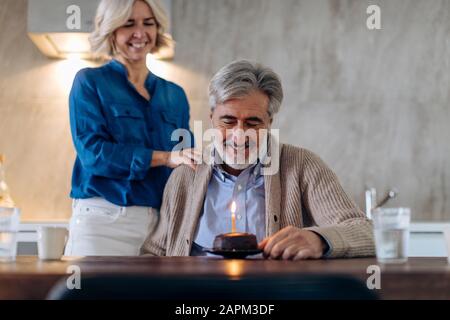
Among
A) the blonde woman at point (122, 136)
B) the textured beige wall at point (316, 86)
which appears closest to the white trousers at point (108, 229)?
the blonde woman at point (122, 136)

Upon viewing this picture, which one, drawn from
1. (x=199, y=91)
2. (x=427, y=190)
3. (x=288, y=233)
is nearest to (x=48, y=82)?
(x=199, y=91)

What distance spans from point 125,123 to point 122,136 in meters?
0.04

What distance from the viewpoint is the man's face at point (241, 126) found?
6.00ft

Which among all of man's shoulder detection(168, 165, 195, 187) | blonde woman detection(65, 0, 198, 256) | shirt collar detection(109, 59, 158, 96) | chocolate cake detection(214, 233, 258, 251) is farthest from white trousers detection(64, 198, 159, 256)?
chocolate cake detection(214, 233, 258, 251)

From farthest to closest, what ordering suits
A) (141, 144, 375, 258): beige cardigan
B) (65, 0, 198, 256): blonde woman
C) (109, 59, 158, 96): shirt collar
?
(109, 59, 158, 96): shirt collar < (65, 0, 198, 256): blonde woman < (141, 144, 375, 258): beige cardigan

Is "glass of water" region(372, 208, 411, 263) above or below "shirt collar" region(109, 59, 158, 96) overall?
below

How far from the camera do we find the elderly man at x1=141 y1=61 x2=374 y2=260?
1.75 m

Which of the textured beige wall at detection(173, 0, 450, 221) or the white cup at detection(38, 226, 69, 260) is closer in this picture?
the white cup at detection(38, 226, 69, 260)

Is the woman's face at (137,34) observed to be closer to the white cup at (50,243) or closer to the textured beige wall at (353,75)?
the white cup at (50,243)

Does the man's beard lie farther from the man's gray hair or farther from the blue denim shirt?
the blue denim shirt

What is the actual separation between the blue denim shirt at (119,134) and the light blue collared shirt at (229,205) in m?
0.22

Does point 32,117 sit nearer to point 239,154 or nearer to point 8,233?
point 239,154

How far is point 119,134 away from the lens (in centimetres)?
202

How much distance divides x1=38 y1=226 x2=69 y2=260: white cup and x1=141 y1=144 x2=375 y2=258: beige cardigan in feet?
1.56
